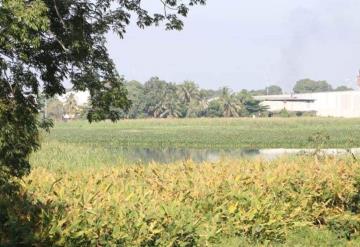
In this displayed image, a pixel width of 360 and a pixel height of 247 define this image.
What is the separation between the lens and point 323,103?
11519 centimetres

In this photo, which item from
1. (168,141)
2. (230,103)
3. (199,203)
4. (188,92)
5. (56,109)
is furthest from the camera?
(56,109)

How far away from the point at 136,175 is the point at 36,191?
117 inches

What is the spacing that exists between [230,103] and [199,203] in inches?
4230

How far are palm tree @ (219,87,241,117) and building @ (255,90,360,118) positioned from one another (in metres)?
12.4

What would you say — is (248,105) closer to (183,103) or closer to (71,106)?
(183,103)

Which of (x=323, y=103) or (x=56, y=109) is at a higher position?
(x=56, y=109)

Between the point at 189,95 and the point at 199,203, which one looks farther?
the point at 189,95

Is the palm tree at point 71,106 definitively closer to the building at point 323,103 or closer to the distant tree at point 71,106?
the distant tree at point 71,106

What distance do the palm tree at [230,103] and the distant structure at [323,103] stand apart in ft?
40.7

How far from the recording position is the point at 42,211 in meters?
5.45

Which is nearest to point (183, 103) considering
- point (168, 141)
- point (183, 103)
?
point (183, 103)

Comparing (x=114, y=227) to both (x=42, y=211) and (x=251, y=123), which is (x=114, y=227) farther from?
(x=251, y=123)

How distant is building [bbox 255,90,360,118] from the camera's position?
108 m

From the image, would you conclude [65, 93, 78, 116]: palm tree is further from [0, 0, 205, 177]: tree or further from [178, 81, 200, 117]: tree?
[0, 0, 205, 177]: tree
